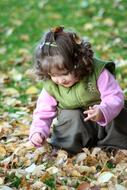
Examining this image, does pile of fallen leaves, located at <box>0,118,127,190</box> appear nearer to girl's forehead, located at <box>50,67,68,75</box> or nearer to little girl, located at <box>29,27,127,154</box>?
little girl, located at <box>29,27,127,154</box>

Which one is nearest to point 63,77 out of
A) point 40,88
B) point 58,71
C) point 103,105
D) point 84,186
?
point 58,71

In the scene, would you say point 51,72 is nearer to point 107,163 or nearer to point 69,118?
point 69,118

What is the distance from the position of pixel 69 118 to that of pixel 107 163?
42cm

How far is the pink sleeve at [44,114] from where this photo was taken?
4.20 m

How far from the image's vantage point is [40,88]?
20.1 feet

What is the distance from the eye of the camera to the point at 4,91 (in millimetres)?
6082

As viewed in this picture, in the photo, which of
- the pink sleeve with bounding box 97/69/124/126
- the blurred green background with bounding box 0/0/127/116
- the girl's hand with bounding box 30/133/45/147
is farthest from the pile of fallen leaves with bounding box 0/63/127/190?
the blurred green background with bounding box 0/0/127/116

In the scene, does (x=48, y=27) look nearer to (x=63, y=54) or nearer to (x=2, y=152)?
(x=2, y=152)

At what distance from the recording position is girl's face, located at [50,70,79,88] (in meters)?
3.92

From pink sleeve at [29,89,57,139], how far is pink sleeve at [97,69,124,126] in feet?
1.31

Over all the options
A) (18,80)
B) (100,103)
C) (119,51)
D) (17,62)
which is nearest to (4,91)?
(18,80)

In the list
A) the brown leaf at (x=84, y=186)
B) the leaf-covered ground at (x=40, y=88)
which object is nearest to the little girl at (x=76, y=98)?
the leaf-covered ground at (x=40, y=88)

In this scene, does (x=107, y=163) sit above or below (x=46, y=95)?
below

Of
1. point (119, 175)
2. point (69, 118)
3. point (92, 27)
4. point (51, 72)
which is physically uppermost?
point (92, 27)
